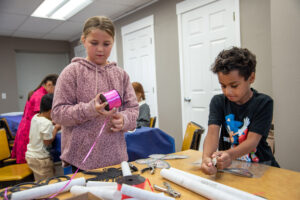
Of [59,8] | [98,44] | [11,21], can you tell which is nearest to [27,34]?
[11,21]

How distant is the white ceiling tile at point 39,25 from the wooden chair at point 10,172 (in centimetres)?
347

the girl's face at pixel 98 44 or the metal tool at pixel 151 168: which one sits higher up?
the girl's face at pixel 98 44

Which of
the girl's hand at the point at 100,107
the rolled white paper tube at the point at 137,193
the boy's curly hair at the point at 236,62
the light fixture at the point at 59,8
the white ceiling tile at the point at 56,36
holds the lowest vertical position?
the rolled white paper tube at the point at 137,193

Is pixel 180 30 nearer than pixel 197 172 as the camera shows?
No

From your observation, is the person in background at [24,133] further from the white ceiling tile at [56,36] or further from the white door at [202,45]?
the white ceiling tile at [56,36]

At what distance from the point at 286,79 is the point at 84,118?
6.13 ft

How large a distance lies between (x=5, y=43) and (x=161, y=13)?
464 centimetres

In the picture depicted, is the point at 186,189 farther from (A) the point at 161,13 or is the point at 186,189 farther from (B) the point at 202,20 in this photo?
(A) the point at 161,13

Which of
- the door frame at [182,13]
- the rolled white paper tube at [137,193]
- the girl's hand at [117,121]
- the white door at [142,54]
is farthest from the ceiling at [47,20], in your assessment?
the rolled white paper tube at [137,193]

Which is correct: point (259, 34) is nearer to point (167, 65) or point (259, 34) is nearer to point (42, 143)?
point (167, 65)

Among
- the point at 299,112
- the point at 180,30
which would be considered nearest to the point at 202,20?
the point at 180,30

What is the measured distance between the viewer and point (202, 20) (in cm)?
Result: 347

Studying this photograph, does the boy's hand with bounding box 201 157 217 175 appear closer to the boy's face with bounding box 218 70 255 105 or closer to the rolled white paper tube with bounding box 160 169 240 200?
the rolled white paper tube with bounding box 160 169 240 200

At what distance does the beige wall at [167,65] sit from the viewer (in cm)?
398
